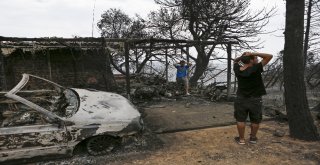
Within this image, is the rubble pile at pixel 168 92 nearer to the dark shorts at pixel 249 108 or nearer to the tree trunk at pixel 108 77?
the tree trunk at pixel 108 77

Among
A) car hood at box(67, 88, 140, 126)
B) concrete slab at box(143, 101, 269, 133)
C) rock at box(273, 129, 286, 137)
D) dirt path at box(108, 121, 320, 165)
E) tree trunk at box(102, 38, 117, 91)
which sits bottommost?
dirt path at box(108, 121, 320, 165)

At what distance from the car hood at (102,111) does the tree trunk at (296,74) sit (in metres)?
3.47

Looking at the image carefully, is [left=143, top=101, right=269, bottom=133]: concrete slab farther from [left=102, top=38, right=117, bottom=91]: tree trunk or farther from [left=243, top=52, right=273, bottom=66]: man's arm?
[left=102, top=38, right=117, bottom=91]: tree trunk

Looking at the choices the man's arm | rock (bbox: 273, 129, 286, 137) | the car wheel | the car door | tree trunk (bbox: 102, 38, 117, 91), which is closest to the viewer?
the car door

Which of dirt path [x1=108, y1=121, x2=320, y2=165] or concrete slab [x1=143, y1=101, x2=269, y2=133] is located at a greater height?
concrete slab [x1=143, y1=101, x2=269, y2=133]

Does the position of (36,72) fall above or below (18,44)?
below

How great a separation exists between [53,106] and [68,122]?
0.85 metres

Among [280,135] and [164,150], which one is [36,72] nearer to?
[164,150]

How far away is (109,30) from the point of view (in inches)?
801

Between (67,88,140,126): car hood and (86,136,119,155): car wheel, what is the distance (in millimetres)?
345

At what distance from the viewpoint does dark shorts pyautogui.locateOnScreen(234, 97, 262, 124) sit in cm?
581

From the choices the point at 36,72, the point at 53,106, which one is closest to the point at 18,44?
the point at 36,72

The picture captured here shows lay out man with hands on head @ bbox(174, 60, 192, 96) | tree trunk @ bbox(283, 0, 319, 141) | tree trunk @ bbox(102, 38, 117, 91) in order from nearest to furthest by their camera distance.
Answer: tree trunk @ bbox(283, 0, 319, 141) < tree trunk @ bbox(102, 38, 117, 91) < man with hands on head @ bbox(174, 60, 192, 96)

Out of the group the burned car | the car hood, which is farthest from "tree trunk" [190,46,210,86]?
the burned car
